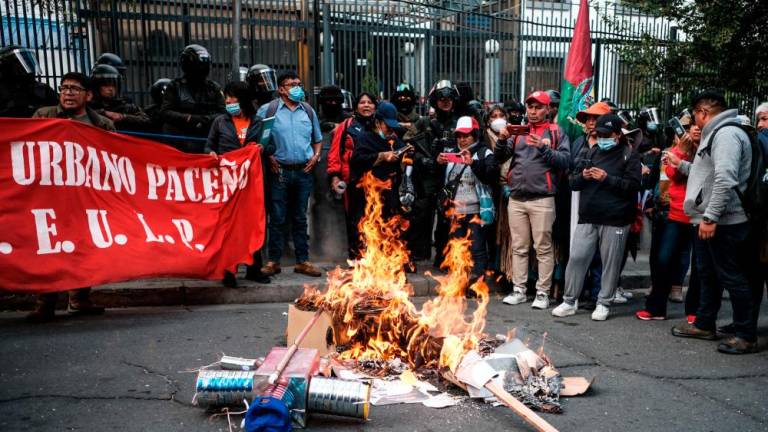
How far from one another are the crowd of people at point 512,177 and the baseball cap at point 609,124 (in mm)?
18

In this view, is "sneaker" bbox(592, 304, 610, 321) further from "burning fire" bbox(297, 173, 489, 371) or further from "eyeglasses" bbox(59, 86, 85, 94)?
"eyeglasses" bbox(59, 86, 85, 94)

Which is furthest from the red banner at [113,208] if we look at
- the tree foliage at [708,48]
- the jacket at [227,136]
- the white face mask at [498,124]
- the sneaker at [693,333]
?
the tree foliage at [708,48]

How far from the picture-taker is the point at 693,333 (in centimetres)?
646

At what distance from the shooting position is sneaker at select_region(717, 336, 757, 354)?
6.00 metres

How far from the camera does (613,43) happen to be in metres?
13.1

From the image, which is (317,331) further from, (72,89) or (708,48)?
(708,48)

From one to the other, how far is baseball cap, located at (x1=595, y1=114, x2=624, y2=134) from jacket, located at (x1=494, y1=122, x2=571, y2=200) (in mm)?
559

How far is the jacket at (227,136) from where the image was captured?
794 centimetres

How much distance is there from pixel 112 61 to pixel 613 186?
7.01m

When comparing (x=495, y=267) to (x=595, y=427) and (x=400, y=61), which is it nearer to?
(x=595, y=427)

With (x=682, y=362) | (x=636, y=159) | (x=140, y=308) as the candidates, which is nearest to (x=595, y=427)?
(x=682, y=362)

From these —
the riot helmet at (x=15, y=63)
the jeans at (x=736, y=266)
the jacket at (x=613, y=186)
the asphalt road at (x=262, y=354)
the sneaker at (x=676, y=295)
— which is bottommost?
the sneaker at (x=676, y=295)

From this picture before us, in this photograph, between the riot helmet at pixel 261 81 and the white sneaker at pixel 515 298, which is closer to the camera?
the white sneaker at pixel 515 298

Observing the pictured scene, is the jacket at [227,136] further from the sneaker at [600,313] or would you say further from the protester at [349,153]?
the sneaker at [600,313]
